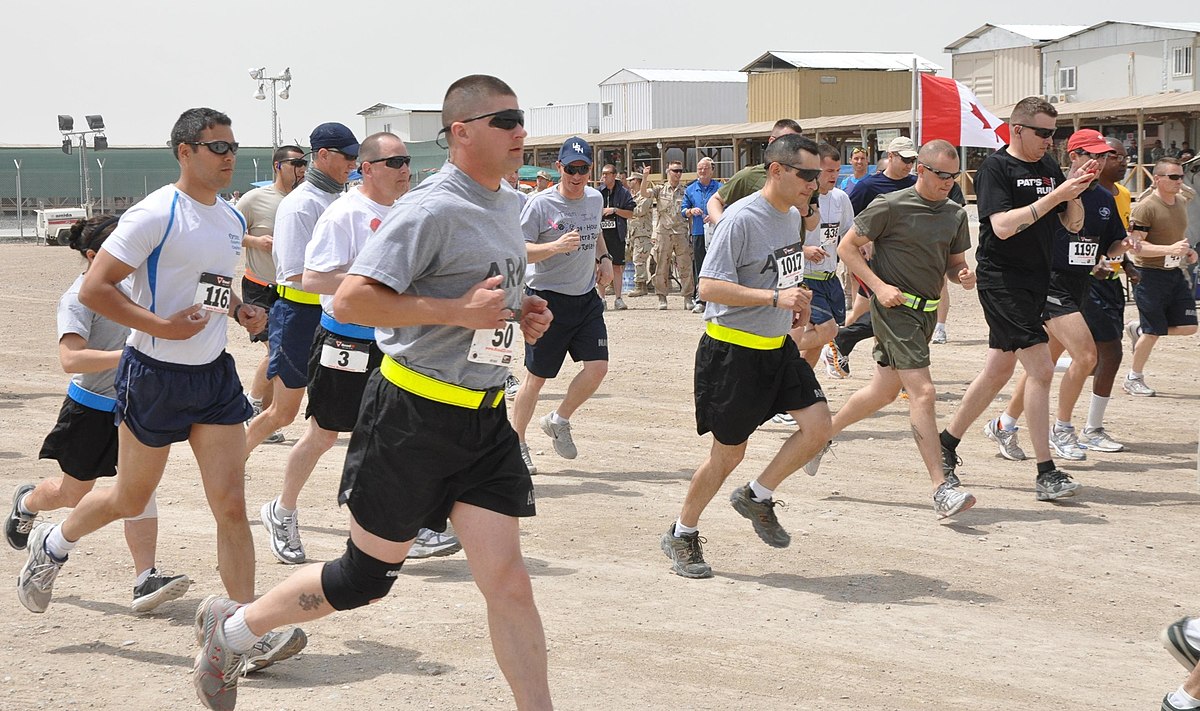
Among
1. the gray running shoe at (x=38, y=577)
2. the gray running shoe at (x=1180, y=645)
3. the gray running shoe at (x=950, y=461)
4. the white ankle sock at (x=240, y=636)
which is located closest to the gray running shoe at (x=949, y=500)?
the gray running shoe at (x=950, y=461)

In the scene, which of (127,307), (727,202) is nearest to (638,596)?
(127,307)

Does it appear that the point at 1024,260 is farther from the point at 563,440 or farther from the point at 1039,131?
the point at 563,440

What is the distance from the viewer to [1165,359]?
13531mm

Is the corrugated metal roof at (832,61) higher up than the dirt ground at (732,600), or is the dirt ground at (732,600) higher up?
the corrugated metal roof at (832,61)

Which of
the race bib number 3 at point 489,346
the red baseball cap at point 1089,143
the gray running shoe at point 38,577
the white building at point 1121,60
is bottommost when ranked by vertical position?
the gray running shoe at point 38,577

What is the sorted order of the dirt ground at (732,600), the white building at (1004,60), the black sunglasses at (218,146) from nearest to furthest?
the dirt ground at (732,600) < the black sunglasses at (218,146) < the white building at (1004,60)

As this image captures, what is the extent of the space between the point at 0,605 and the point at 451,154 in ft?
11.0

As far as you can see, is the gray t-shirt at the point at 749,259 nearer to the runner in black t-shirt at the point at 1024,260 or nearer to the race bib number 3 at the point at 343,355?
the race bib number 3 at the point at 343,355

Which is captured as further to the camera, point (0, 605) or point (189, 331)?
point (0, 605)

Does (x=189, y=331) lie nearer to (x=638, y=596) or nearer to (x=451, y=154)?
(x=451, y=154)

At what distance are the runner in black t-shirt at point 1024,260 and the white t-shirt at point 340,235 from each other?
146 inches

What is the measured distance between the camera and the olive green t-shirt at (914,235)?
765cm

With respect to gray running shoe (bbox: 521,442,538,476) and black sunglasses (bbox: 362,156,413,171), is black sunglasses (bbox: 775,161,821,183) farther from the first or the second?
gray running shoe (bbox: 521,442,538,476)

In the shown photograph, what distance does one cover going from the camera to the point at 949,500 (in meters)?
7.24
